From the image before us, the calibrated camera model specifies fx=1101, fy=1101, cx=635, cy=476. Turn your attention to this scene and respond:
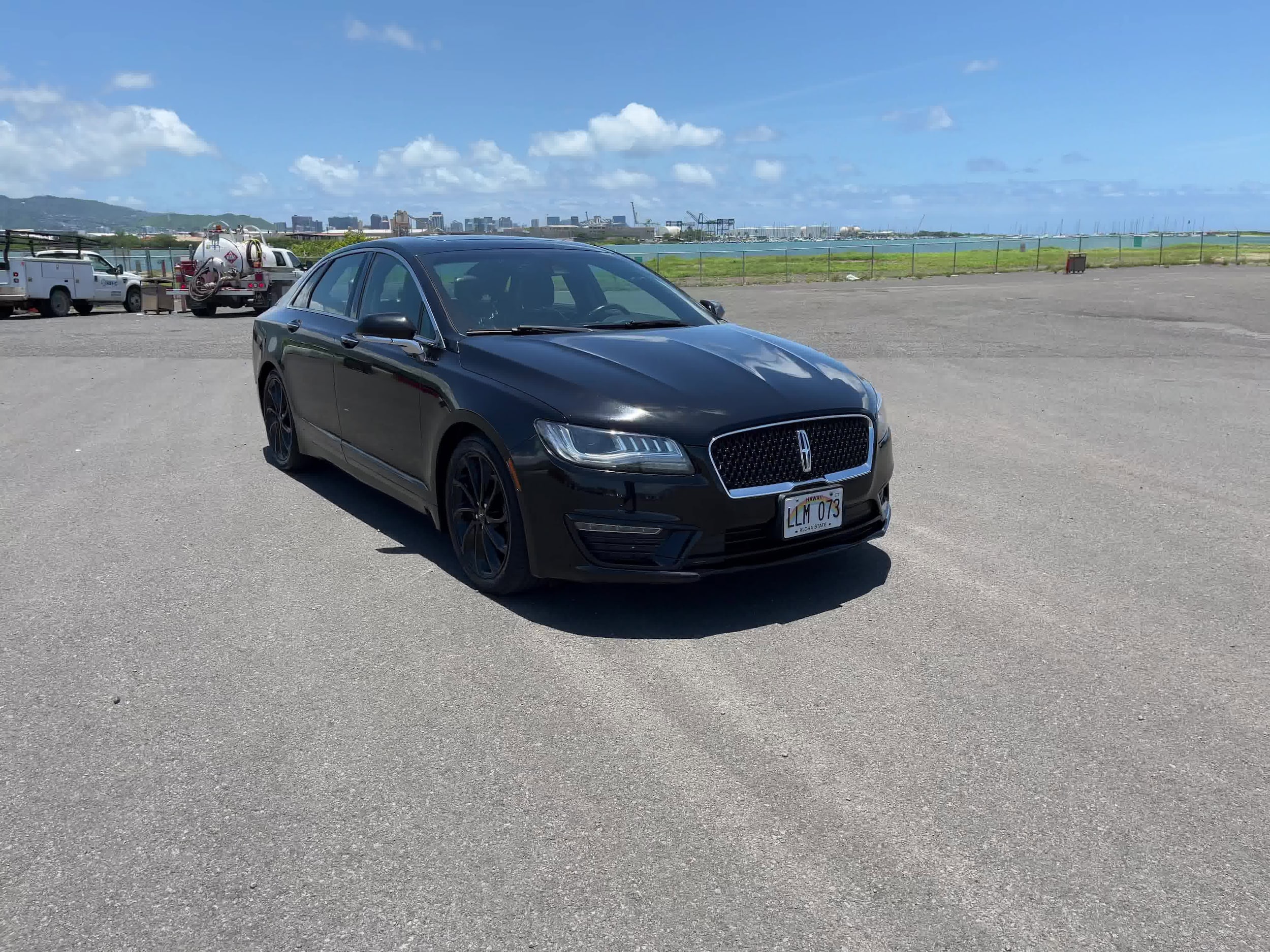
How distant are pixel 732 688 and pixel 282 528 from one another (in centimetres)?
334

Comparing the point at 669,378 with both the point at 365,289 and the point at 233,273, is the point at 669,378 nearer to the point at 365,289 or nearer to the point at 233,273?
the point at 365,289

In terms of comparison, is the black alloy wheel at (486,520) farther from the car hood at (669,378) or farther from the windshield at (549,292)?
the windshield at (549,292)

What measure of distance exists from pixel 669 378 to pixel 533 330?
42.9 inches

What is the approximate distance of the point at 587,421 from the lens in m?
4.59

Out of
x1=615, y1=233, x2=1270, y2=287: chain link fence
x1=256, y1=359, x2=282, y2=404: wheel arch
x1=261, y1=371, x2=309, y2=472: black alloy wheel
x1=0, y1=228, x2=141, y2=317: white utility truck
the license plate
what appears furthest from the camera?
x1=615, y1=233, x2=1270, y2=287: chain link fence

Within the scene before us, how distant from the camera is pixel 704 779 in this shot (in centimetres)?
336

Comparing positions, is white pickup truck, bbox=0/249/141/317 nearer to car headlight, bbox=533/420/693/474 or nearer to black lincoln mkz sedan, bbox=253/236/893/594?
black lincoln mkz sedan, bbox=253/236/893/594

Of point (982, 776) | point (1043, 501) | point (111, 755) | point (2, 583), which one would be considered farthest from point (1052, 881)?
point (2, 583)

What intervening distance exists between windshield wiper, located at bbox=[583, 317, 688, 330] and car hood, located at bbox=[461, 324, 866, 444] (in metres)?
0.12

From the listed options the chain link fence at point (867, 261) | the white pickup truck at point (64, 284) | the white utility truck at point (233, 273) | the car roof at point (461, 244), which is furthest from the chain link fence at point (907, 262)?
the car roof at point (461, 244)

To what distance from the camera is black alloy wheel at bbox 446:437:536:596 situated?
485 cm

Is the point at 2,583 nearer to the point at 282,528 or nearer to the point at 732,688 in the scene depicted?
the point at 282,528

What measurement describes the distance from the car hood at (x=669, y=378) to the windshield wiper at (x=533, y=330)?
0.30ft

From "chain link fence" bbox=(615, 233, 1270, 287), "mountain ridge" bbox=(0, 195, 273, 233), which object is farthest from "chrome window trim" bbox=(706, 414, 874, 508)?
"mountain ridge" bbox=(0, 195, 273, 233)
